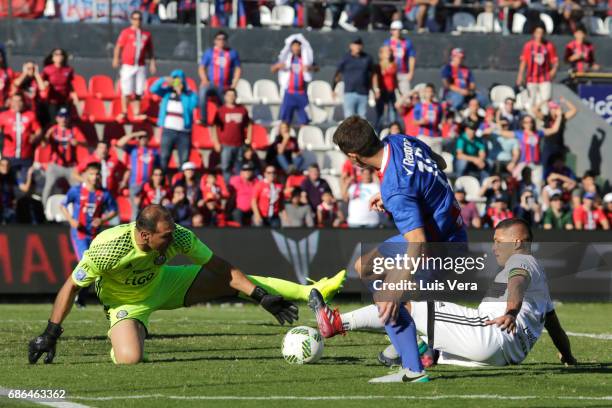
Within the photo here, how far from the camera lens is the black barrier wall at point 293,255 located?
63.8 ft

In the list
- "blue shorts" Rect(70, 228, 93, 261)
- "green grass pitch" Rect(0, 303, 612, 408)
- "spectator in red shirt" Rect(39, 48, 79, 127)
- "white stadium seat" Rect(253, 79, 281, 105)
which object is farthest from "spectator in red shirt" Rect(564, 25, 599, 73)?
"green grass pitch" Rect(0, 303, 612, 408)

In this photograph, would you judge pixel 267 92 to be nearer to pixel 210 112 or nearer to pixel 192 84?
pixel 192 84

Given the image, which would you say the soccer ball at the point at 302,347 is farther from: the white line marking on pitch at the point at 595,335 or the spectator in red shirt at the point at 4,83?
the spectator in red shirt at the point at 4,83

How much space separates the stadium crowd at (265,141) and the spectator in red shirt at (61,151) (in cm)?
3

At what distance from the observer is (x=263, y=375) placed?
9.52 m

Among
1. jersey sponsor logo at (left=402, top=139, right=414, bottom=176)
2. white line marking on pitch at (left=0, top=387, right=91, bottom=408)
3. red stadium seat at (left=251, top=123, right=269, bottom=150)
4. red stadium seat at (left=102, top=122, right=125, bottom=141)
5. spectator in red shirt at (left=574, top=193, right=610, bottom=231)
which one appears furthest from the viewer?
red stadium seat at (left=251, top=123, right=269, bottom=150)

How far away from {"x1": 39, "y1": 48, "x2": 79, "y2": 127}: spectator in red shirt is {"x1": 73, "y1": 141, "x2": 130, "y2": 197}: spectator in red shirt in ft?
6.48

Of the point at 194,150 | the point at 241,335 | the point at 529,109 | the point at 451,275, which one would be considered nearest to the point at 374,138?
the point at 451,275

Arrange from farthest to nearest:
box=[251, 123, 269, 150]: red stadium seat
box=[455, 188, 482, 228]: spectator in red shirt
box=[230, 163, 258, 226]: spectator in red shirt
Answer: box=[251, 123, 269, 150]: red stadium seat → box=[230, 163, 258, 226]: spectator in red shirt → box=[455, 188, 482, 228]: spectator in red shirt

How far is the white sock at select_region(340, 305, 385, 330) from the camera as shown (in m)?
9.52

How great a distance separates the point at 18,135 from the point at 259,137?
5.26m

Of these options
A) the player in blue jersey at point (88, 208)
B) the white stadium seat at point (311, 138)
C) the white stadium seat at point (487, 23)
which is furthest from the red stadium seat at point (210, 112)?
the white stadium seat at point (487, 23)

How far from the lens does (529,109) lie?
2634cm

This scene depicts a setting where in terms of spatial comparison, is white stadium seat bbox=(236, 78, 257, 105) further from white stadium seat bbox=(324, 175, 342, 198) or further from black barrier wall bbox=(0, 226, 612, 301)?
black barrier wall bbox=(0, 226, 612, 301)
